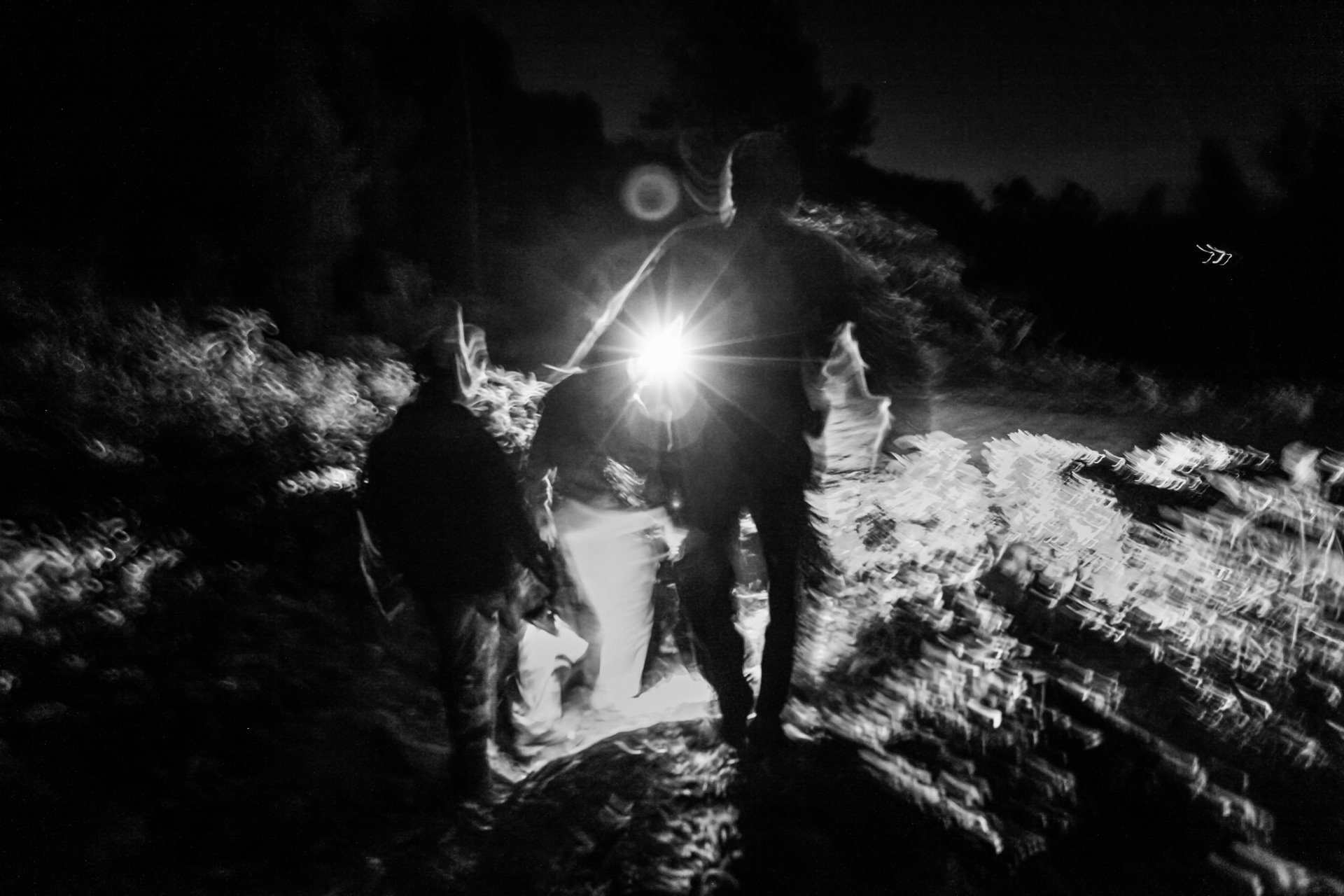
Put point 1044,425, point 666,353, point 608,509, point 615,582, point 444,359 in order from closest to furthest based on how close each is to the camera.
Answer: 1. point 444,359
2. point 666,353
3. point 615,582
4. point 608,509
5. point 1044,425

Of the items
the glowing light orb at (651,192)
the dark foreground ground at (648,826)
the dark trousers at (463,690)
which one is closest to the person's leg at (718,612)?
the dark foreground ground at (648,826)

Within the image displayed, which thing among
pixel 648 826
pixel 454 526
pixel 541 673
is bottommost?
pixel 648 826

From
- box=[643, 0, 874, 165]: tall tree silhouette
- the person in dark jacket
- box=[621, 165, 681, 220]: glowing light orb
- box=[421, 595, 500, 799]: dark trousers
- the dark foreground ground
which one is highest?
box=[621, 165, 681, 220]: glowing light orb

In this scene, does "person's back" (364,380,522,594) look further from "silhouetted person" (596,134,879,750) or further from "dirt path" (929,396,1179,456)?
"dirt path" (929,396,1179,456)

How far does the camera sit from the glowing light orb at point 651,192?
6055mm

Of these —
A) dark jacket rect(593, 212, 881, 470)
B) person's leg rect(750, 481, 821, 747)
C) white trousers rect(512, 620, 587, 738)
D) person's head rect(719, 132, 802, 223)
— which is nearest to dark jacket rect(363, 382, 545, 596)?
white trousers rect(512, 620, 587, 738)

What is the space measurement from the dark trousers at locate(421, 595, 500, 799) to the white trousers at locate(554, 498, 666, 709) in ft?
2.12

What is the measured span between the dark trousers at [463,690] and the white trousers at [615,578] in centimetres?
65

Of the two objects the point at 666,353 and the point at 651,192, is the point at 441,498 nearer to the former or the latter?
the point at 666,353

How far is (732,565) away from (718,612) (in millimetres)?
177

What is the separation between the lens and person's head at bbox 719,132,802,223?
2016mm

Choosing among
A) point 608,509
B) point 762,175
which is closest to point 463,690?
point 608,509

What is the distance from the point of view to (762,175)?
202 cm

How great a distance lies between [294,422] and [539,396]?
1.92m
